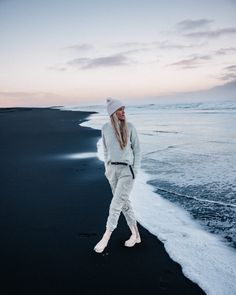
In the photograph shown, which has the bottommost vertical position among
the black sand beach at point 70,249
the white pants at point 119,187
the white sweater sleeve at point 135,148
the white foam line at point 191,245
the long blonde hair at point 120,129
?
the white foam line at point 191,245

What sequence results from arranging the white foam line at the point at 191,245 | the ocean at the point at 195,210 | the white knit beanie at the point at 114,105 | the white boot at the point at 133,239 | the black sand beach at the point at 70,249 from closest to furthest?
the black sand beach at the point at 70,249
the white foam line at the point at 191,245
the ocean at the point at 195,210
the white knit beanie at the point at 114,105
the white boot at the point at 133,239

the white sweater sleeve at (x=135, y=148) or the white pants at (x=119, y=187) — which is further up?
the white sweater sleeve at (x=135, y=148)

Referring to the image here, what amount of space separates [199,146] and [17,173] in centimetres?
747

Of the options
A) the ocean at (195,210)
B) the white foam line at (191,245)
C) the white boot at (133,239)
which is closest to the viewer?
the white foam line at (191,245)

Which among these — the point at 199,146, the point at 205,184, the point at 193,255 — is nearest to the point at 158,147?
the point at 199,146

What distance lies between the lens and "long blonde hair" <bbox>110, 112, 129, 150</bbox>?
145 inches

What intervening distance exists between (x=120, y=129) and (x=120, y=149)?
0.78 feet

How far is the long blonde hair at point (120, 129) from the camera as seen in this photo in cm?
368

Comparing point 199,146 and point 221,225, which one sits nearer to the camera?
point 221,225

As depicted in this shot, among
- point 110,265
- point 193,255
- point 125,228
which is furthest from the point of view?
point 125,228

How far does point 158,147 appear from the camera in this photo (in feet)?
41.3

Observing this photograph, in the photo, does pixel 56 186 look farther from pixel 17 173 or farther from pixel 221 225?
pixel 221 225

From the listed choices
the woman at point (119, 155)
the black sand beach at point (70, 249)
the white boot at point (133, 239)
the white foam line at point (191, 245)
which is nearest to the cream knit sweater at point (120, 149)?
the woman at point (119, 155)

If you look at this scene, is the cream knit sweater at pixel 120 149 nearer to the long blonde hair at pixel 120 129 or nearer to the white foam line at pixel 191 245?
the long blonde hair at pixel 120 129
